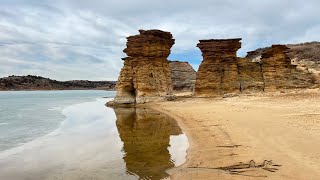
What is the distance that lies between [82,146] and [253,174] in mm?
7491

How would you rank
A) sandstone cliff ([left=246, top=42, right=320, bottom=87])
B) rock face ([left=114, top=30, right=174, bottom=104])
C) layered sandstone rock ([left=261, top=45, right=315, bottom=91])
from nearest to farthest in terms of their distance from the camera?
layered sandstone rock ([left=261, top=45, right=315, bottom=91]), sandstone cliff ([left=246, top=42, right=320, bottom=87]), rock face ([left=114, top=30, right=174, bottom=104])

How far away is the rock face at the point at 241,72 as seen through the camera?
37688mm

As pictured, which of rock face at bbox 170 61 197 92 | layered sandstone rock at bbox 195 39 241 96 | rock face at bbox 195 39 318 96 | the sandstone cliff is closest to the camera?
rock face at bbox 195 39 318 96

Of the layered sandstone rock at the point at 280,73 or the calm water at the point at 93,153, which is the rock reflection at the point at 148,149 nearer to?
the calm water at the point at 93,153

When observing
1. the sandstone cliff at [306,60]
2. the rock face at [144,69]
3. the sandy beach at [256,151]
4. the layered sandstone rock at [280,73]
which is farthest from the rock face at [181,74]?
the sandy beach at [256,151]

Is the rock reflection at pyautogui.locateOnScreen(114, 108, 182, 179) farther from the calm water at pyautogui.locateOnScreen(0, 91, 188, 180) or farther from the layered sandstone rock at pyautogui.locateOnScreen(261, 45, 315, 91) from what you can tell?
the layered sandstone rock at pyautogui.locateOnScreen(261, 45, 315, 91)

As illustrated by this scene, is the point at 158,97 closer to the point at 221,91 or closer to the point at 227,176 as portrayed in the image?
the point at 221,91

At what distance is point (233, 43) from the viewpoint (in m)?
38.8

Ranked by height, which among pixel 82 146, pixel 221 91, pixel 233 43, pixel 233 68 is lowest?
pixel 82 146

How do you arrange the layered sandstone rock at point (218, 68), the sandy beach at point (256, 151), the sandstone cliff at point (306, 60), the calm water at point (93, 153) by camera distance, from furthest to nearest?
the layered sandstone rock at point (218, 68) < the sandstone cliff at point (306, 60) < the calm water at point (93, 153) < the sandy beach at point (256, 151)

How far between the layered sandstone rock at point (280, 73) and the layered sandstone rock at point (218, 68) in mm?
3561

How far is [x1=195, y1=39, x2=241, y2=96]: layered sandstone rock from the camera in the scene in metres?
38.7

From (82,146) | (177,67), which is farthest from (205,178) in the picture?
(177,67)

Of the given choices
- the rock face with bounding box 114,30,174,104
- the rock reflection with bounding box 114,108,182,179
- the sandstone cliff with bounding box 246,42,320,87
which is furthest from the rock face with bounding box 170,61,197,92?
the rock reflection with bounding box 114,108,182,179
